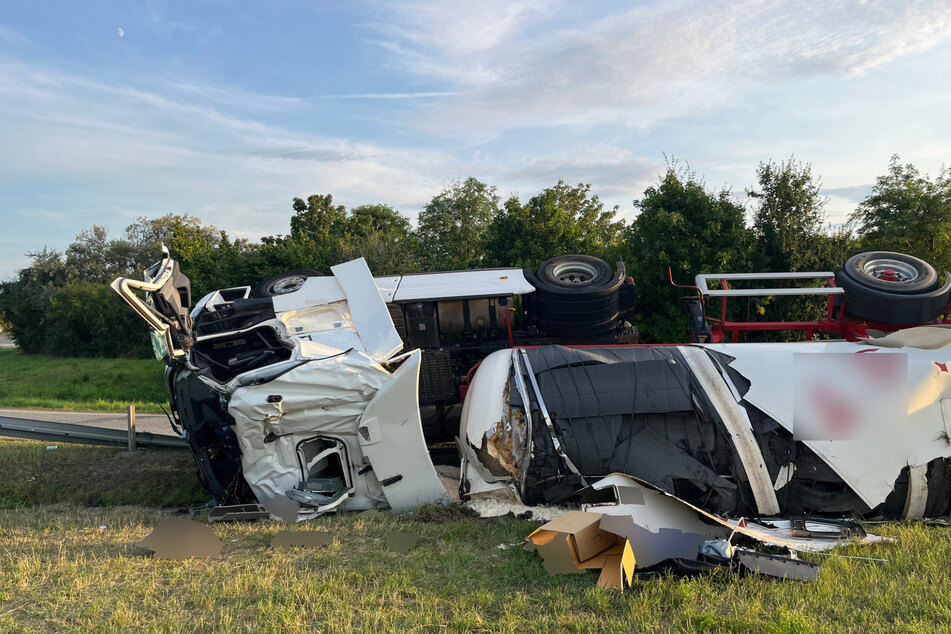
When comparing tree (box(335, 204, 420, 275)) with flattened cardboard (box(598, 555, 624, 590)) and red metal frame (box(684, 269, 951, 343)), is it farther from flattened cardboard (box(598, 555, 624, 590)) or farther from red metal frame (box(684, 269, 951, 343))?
flattened cardboard (box(598, 555, 624, 590))

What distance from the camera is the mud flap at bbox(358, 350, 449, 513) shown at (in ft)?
15.6

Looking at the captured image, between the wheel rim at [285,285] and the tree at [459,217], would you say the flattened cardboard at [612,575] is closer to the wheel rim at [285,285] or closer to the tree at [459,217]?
the wheel rim at [285,285]

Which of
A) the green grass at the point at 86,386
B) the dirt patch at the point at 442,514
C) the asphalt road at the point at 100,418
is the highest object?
the dirt patch at the point at 442,514

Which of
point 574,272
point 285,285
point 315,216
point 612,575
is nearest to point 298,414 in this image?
point 612,575

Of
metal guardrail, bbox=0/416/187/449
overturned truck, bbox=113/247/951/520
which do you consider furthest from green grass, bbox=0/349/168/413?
overturned truck, bbox=113/247/951/520

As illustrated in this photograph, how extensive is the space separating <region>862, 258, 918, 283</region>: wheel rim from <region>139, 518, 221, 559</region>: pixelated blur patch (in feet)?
23.8

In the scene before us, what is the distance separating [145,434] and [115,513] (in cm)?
325

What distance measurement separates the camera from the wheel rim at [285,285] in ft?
24.7

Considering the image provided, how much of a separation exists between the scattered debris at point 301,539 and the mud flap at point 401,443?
0.79 meters

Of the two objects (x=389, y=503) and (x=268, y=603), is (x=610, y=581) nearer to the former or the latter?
(x=268, y=603)

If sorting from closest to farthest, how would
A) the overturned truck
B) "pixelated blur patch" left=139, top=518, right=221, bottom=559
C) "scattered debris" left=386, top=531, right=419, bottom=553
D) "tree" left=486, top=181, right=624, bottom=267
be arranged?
"pixelated blur patch" left=139, top=518, right=221, bottom=559 → "scattered debris" left=386, top=531, right=419, bottom=553 → the overturned truck → "tree" left=486, top=181, right=624, bottom=267

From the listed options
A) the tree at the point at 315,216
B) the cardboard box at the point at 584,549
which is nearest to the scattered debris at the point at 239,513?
the cardboard box at the point at 584,549

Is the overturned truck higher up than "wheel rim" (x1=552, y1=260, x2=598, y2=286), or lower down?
lower down

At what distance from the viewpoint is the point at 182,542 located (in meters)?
3.94
